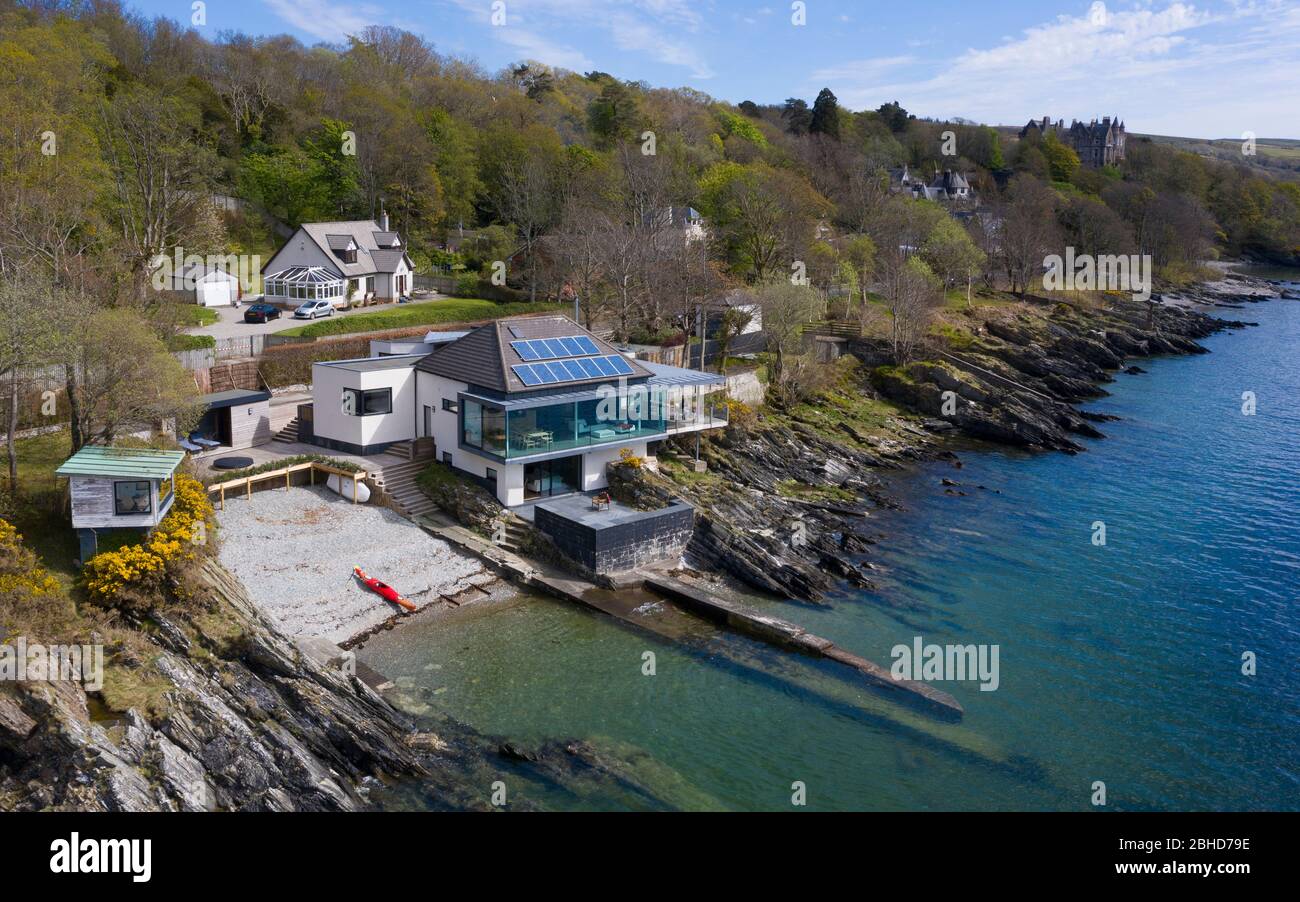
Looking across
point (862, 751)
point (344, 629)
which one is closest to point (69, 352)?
point (344, 629)

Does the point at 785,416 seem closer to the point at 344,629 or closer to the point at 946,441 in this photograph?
the point at 946,441

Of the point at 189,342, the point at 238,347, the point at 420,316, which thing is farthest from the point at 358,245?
the point at 189,342

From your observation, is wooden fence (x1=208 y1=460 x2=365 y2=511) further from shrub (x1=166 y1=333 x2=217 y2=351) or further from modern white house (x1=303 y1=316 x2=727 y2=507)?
shrub (x1=166 y1=333 x2=217 y2=351)

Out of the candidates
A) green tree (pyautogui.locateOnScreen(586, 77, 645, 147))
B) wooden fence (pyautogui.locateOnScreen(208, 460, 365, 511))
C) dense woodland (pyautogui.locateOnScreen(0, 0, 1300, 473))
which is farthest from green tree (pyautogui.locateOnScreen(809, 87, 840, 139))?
wooden fence (pyautogui.locateOnScreen(208, 460, 365, 511))

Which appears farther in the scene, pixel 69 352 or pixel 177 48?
pixel 177 48

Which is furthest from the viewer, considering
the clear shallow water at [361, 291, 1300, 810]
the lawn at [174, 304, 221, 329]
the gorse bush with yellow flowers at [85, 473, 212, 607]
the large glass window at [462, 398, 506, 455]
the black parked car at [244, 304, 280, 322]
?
the black parked car at [244, 304, 280, 322]

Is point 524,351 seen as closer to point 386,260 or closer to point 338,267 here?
point 338,267

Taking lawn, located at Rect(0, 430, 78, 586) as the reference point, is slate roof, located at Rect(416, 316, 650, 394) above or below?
above
